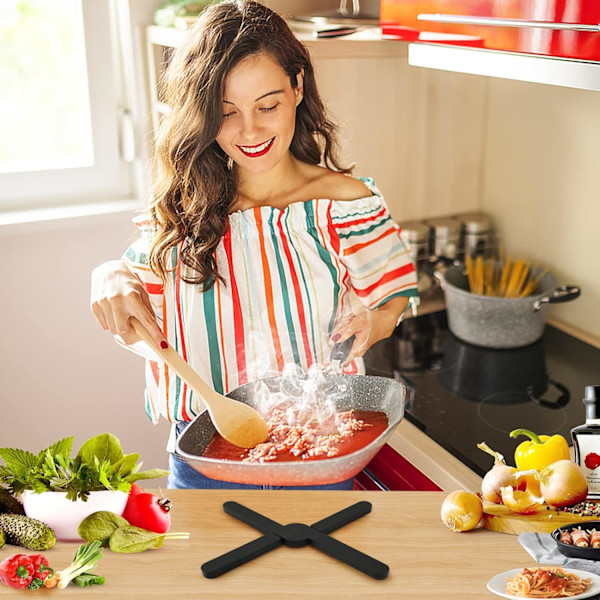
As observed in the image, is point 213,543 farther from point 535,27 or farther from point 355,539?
point 535,27

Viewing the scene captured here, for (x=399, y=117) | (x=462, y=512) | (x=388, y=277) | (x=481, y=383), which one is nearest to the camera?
(x=462, y=512)

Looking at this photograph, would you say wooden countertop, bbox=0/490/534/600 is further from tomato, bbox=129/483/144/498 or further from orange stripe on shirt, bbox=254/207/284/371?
orange stripe on shirt, bbox=254/207/284/371

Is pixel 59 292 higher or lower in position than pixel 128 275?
lower

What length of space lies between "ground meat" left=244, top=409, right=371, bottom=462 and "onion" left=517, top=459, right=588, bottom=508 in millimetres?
239

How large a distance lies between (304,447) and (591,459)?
0.36 meters

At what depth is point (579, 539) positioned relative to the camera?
0.85 meters

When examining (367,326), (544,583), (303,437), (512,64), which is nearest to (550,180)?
(512,64)

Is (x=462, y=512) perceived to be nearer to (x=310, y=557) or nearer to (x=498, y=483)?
(x=498, y=483)

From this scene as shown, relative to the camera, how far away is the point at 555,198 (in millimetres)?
1709

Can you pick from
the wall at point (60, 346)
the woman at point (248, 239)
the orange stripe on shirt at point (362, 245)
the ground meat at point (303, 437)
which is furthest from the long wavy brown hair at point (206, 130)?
the wall at point (60, 346)

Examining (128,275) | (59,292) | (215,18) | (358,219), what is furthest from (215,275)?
(59,292)

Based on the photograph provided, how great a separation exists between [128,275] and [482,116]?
107 centimetres

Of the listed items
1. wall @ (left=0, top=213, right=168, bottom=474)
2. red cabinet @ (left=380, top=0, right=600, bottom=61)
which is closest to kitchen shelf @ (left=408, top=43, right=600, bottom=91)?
red cabinet @ (left=380, top=0, right=600, bottom=61)

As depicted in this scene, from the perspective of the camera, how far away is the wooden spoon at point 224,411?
101 cm
